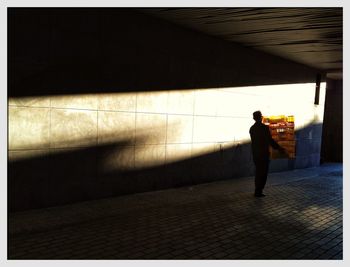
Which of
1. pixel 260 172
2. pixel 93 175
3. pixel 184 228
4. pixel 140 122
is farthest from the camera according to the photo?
pixel 260 172

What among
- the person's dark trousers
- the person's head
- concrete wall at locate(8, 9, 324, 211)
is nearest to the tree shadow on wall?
concrete wall at locate(8, 9, 324, 211)

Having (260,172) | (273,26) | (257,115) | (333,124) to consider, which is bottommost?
(260,172)

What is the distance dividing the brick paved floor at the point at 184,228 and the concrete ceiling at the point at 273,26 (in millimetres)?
3860

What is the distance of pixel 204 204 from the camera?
299 inches

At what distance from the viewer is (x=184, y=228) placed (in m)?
5.89

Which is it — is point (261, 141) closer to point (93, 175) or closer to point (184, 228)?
point (184, 228)

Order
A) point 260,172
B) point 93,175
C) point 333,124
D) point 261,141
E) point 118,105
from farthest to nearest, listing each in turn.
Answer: point 333,124
point 260,172
point 261,141
point 118,105
point 93,175

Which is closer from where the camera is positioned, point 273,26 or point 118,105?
point 118,105

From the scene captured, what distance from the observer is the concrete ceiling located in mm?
7363

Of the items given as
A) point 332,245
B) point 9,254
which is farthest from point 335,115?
point 9,254

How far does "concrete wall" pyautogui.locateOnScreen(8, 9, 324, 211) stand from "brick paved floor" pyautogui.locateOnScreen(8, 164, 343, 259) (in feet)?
1.73

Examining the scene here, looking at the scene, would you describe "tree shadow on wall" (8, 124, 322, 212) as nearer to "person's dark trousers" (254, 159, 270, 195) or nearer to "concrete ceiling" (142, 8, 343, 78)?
"person's dark trousers" (254, 159, 270, 195)

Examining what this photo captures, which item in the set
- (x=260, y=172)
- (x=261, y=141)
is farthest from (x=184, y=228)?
(x=261, y=141)

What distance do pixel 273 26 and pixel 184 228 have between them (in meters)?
5.14
